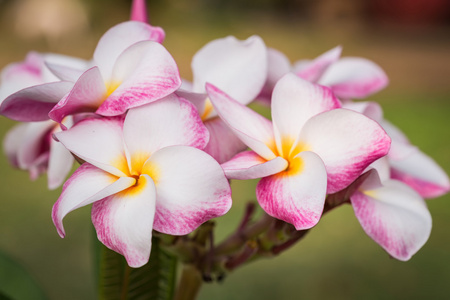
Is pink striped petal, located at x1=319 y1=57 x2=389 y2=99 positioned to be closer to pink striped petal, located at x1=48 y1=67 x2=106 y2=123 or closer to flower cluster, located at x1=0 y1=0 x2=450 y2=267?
flower cluster, located at x1=0 y1=0 x2=450 y2=267

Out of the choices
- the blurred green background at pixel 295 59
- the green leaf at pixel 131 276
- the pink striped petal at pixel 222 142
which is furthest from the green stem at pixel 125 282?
the blurred green background at pixel 295 59

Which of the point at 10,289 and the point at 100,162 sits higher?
the point at 100,162

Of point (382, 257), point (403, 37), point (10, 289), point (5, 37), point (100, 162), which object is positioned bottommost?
point (403, 37)

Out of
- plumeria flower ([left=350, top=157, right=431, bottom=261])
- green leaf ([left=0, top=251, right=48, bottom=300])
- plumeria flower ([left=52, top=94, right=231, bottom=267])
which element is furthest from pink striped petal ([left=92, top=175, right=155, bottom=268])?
green leaf ([left=0, top=251, right=48, bottom=300])

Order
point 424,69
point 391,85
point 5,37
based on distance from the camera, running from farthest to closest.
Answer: point 5,37, point 424,69, point 391,85

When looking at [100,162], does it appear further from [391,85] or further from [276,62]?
[391,85]

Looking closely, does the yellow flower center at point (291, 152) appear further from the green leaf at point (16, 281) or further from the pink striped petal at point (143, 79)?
the green leaf at point (16, 281)

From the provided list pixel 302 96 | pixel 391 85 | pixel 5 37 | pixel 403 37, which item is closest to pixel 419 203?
pixel 302 96
